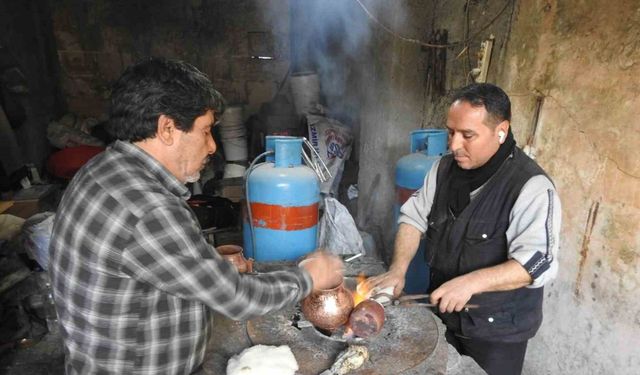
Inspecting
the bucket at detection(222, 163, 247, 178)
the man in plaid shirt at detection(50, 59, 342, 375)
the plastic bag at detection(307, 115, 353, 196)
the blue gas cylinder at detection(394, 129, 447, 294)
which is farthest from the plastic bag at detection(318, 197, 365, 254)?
the bucket at detection(222, 163, 247, 178)

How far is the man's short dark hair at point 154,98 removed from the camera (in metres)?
1.52

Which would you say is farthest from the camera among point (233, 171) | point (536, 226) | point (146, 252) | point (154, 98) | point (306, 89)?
point (233, 171)

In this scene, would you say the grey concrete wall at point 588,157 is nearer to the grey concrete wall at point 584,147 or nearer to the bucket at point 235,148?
the grey concrete wall at point 584,147

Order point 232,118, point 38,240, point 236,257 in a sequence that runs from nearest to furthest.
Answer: point 236,257 → point 38,240 → point 232,118

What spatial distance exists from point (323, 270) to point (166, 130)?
92cm

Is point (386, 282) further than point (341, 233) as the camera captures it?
No

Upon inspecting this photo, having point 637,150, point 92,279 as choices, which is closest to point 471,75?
point 637,150

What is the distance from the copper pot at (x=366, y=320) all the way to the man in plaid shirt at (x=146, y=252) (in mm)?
346

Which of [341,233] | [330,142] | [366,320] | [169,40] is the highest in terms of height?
[169,40]

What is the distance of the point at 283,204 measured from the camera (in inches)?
143

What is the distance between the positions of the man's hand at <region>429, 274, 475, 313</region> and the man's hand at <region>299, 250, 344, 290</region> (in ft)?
1.78

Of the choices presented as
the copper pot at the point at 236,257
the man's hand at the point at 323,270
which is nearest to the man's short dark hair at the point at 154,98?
the man's hand at the point at 323,270

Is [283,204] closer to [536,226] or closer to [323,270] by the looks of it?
[323,270]

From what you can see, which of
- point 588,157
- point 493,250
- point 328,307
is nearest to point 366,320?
point 328,307
